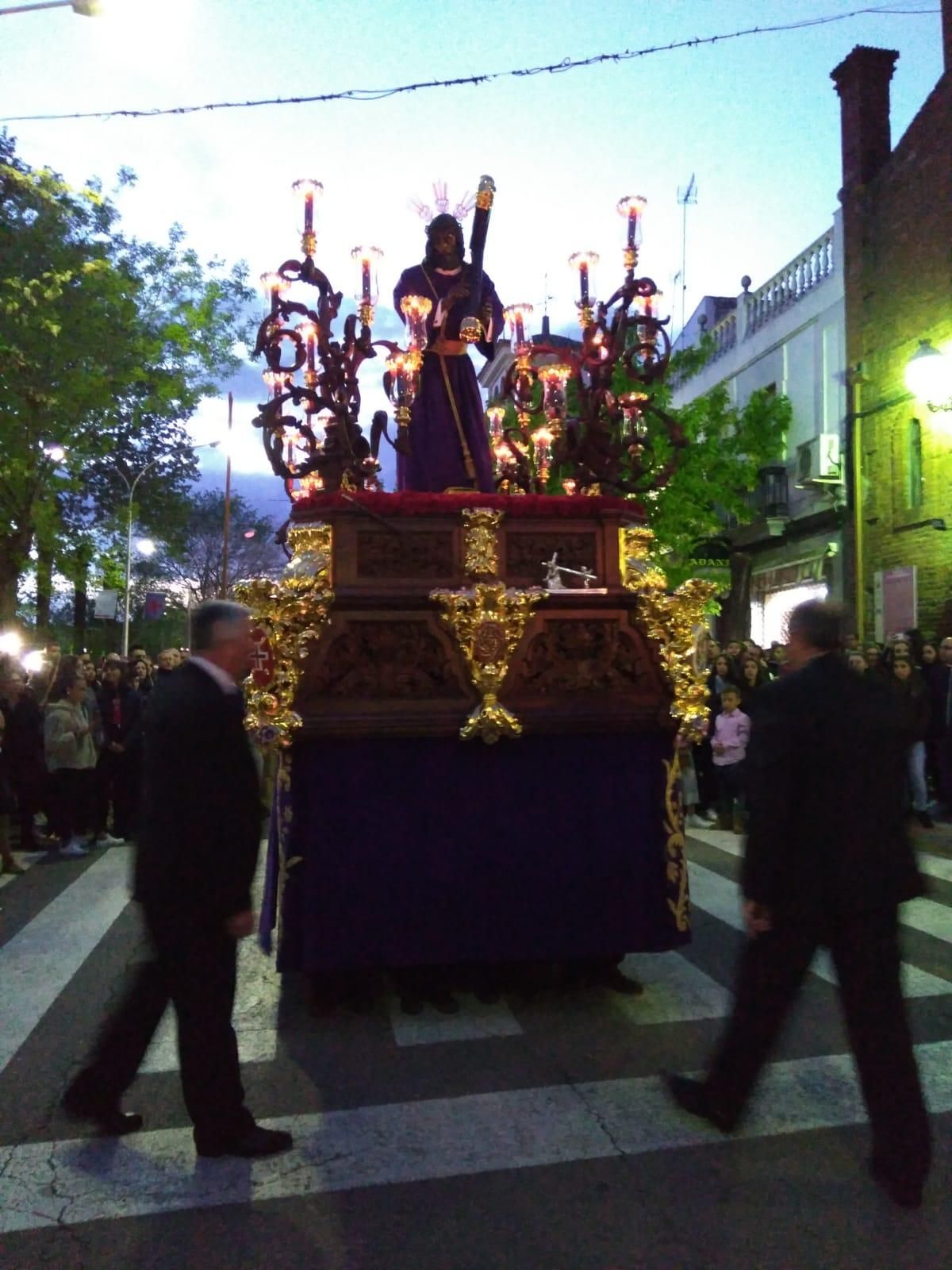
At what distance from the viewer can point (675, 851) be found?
203 inches

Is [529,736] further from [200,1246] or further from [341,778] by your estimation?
[200,1246]

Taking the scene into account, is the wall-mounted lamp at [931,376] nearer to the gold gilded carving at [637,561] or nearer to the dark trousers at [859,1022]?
the gold gilded carving at [637,561]

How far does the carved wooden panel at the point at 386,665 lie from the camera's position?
4.88 metres

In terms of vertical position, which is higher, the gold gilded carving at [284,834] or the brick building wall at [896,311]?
the brick building wall at [896,311]

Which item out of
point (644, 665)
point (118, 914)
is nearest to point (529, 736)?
point (644, 665)

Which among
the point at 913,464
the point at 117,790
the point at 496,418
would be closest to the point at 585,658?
the point at 496,418

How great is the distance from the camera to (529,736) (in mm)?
5016

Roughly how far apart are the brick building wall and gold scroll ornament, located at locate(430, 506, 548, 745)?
11028mm

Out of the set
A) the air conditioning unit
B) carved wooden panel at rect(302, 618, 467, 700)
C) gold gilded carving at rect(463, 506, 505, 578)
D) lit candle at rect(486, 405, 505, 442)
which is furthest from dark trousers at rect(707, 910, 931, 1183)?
the air conditioning unit

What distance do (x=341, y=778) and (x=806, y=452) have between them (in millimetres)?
17086

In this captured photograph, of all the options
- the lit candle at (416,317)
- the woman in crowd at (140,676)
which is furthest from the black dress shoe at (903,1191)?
the woman in crowd at (140,676)

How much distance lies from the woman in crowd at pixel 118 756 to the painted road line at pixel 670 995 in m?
6.29

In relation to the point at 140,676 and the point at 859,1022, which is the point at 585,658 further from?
the point at 140,676

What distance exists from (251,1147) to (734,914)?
4245mm
